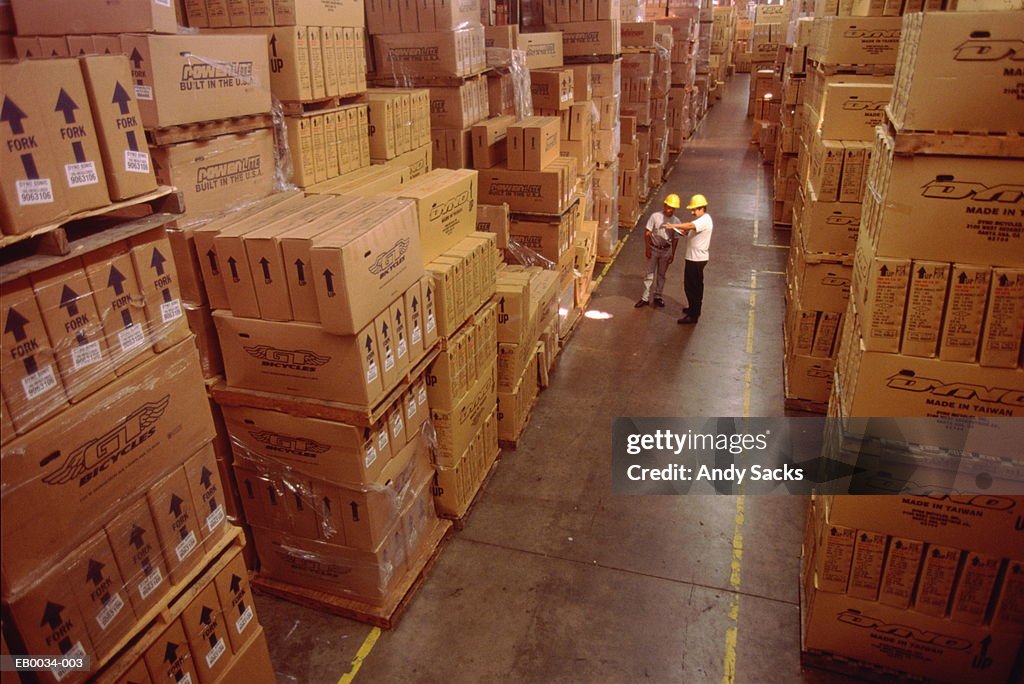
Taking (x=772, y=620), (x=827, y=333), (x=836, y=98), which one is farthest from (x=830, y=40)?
(x=772, y=620)

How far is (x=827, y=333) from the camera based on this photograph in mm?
6500

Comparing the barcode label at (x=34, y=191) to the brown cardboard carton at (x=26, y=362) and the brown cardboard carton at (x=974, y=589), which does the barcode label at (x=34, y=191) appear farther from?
the brown cardboard carton at (x=974, y=589)

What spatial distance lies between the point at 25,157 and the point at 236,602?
86.2 inches

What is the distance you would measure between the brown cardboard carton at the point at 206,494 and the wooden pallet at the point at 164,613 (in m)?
0.07

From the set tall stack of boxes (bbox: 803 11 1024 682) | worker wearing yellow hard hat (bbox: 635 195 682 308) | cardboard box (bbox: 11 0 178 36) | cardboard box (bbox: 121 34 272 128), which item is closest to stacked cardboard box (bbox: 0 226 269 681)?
cardboard box (bbox: 121 34 272 128)

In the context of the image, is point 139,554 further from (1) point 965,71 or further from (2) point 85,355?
(1) point 965,71

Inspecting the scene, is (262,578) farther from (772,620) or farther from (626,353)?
(626,353)

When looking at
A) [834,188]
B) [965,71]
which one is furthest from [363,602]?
[834,188]

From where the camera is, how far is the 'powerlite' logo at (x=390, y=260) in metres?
3.69

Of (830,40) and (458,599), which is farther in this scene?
(830,40)

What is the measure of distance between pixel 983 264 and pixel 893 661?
2.31 meters

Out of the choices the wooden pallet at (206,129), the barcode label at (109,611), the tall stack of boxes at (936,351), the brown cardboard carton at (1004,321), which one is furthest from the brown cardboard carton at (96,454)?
the brown cardboard carton at (1004,321)

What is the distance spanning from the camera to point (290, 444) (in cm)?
403

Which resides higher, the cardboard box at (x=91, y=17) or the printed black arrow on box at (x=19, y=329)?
the cardboard box at (x=91, y=17)
